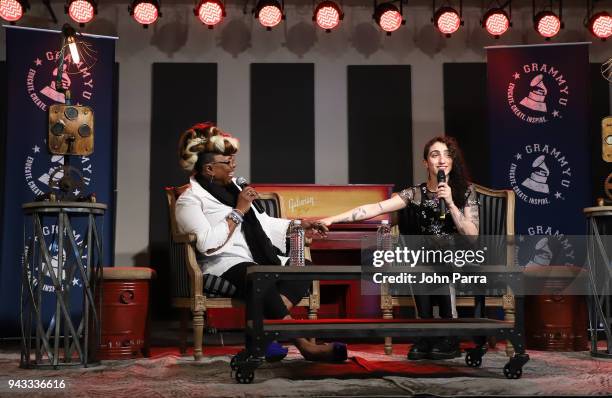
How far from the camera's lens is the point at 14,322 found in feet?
18.6

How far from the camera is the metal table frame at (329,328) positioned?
11.0ft

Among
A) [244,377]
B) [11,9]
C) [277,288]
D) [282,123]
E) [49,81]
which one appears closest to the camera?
[244,377]

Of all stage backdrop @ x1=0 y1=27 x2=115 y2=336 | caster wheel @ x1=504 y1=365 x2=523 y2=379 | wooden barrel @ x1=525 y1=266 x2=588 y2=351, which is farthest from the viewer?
stage backdrop @ x1=0 y1=27 x2=115 y2=336

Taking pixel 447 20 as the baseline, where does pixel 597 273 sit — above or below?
below

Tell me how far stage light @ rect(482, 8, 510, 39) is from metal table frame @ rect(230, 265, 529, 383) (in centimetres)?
352

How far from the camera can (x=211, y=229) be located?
172 inches

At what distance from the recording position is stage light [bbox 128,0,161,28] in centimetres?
629

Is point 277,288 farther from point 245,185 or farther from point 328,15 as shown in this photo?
point 328,15

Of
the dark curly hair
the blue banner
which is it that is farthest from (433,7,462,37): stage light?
the dark curly hair

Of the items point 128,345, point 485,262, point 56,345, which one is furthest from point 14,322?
point 485,262

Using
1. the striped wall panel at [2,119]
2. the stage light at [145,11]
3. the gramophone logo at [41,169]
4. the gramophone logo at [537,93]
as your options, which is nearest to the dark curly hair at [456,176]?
the gramophone logo at [537,93]

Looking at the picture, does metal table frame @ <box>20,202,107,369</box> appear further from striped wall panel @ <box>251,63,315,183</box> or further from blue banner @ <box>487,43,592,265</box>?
blue banner @ <box>487,43,592,265</box>

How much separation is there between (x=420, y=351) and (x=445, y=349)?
0.15m

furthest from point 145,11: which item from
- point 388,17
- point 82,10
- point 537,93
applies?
point 537,93
